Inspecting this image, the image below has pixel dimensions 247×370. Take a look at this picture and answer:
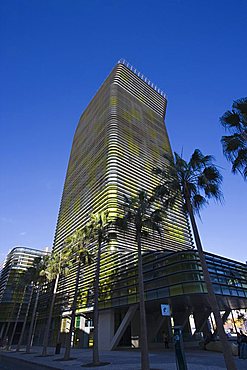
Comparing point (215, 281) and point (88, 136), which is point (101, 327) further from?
point (88, 136)

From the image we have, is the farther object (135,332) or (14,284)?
(14,284)

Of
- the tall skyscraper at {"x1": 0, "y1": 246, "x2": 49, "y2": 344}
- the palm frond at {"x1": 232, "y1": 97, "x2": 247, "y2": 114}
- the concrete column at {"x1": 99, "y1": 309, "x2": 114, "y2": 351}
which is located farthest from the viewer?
the tall skyscraper at {"x1": 0, "y1": 246, "x2": 49, "y2": 344}

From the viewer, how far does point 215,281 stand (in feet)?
87.7

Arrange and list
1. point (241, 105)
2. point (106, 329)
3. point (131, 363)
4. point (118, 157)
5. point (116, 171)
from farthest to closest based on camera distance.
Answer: point (118, 157)
point (116, 171)
point (106, 329)
point (131, 363)
point (241, 105)

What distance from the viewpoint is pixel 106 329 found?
32.1 metres

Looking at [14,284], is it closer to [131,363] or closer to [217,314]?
[131,363]

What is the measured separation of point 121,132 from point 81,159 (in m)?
17.6

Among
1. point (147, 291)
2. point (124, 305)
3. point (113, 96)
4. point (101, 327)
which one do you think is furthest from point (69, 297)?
point (113, 96)

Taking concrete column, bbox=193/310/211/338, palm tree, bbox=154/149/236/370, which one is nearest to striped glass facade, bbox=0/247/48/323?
concrete column, bbox=193/310/211/338

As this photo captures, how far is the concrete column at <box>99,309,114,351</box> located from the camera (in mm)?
30945

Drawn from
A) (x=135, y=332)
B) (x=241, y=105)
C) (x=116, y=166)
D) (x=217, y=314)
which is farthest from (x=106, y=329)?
(x=241, y=105)

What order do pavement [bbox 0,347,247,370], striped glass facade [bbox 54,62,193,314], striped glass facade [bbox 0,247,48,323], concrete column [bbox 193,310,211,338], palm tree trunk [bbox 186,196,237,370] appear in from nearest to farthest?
palm tree trunk [bbox 186,196,237,370], pavement [bbox 0,347,247,370], concrete column [bbox 193,310,211,338], striped glass facade [bbox 54,62,193,314], striped glass facade [bbox 0,247,48,323]

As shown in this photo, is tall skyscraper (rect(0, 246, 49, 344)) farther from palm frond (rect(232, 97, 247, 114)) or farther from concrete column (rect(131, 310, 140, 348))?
palm frond (rect(232, 97, 247, 114))

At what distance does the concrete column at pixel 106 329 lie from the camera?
3095cm
